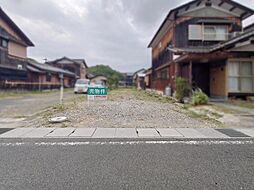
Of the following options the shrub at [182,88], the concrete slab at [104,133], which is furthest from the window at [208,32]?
the concrete slab at [104,133]

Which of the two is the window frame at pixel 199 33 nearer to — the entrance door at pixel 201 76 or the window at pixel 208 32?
the window at pixel 208 32

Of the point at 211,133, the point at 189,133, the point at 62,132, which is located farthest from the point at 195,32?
the point at 62,132

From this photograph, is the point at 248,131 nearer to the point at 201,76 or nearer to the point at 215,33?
the point at 201,76

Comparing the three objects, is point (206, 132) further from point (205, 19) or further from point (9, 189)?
point (205, 19)

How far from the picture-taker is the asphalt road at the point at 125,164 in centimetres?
309

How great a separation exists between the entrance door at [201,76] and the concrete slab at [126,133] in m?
12.4

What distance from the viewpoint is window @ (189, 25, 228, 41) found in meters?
17.3

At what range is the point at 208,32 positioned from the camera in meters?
17.5

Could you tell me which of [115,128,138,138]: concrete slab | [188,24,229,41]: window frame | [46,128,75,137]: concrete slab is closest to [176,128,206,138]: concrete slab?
[115,128,138,138]: concrete slab

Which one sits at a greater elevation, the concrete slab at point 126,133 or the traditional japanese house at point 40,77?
the traditional japanese house at point 40,77

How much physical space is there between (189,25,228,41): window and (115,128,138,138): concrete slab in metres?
13.4

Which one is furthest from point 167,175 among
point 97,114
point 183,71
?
point 183,71

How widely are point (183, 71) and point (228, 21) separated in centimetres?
580

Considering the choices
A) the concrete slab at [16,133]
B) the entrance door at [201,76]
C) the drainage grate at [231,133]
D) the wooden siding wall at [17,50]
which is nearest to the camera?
the concrete slab at [16,133]
